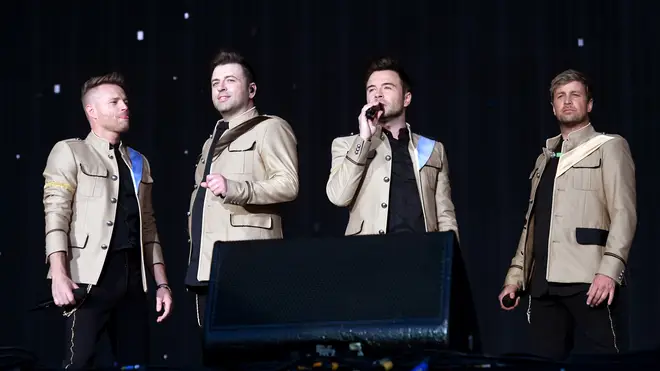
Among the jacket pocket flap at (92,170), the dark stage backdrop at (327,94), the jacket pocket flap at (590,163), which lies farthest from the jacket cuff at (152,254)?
Result: the jacket pocket flap at (590,163)

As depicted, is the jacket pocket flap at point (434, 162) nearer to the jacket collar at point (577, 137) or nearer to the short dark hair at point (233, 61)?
the jacket collar at point (577, 137)

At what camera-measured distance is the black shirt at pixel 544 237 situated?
3.05 metres

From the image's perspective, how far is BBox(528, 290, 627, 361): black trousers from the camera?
2977mm

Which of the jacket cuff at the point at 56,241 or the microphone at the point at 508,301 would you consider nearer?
the jacket cuff at the point at 56,241

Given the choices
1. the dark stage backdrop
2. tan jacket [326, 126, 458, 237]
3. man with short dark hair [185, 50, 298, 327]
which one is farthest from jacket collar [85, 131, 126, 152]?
the dark stage backdrop

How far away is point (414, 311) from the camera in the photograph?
6.17 ft

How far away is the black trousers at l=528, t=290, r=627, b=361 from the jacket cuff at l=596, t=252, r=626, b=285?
59 mm

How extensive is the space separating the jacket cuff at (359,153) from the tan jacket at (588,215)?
522 millimetres

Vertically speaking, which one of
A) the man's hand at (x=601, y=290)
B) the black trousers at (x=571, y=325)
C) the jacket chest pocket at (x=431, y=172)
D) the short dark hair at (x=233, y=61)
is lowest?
the black trousers at (x=571, y=325)

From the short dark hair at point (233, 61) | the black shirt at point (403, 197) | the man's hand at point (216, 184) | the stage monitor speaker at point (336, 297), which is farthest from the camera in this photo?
the short dark hair at point (233, 61)

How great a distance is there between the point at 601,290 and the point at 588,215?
0.24m

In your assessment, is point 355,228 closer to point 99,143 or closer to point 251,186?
point 251,186

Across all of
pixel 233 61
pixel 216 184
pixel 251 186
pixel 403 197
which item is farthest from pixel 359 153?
pixel 233 61

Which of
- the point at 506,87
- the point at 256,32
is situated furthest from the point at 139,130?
the point at 506,87
